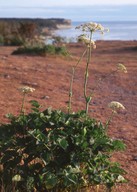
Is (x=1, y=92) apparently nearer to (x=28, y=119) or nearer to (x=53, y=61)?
(x=28, y=119)

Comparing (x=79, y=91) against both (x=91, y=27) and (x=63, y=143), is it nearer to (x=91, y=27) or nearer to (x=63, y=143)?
(x=91, y=27)

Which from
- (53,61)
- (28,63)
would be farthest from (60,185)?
(53,61)

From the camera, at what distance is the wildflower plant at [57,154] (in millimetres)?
4031

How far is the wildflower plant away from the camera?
4.03 metres

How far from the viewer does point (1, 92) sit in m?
9.21

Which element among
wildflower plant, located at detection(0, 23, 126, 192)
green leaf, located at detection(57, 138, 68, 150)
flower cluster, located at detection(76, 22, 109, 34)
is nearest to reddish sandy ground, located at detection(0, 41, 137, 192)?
wildflower plant, located at detection(0, 23, 126, 192)

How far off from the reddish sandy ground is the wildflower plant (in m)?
0.73

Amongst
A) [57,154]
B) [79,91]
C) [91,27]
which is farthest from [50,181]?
[79,91]

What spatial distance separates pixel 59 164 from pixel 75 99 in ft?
18.0

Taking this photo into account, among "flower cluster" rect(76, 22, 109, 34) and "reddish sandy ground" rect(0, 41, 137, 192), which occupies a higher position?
"flower cluster" rect(76, 22, 109, 34)

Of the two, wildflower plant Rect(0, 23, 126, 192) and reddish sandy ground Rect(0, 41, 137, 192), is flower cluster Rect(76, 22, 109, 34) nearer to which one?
wildflower plant Rect(0, 23, 126, 192)

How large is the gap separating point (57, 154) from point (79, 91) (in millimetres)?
6381

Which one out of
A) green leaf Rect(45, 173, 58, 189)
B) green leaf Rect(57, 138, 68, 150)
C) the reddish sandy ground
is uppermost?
green leaf Rect(57, 138, 68, 150)

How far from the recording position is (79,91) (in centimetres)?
1047
